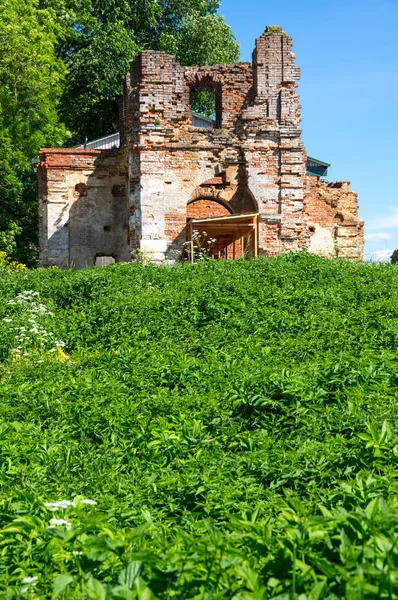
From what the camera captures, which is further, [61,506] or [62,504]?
[61,506]

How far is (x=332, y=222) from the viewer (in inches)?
798

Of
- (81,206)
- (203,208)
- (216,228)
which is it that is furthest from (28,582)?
(203,208)

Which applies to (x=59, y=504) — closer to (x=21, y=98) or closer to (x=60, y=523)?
(x=60, y=523)

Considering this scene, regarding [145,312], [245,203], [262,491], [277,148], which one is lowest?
[262,491]

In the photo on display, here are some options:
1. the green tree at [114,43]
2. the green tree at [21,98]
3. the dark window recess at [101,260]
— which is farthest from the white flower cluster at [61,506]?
the green tree at [114,43]

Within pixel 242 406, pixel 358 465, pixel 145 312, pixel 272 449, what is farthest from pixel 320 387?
pixel 145 312

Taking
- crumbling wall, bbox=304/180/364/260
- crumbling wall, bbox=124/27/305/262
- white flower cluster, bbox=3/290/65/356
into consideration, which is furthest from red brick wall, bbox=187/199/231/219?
white flower cluster, bbox=3/290/65/356

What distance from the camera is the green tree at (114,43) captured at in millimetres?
28406

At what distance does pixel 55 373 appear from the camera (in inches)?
308

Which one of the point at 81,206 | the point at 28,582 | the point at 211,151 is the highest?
the point at 211,151

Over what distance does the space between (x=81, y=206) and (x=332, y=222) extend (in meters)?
6.68

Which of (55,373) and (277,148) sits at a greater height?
(277,148)

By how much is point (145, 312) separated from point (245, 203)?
9842 mm

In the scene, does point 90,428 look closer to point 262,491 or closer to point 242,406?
point 242,406
